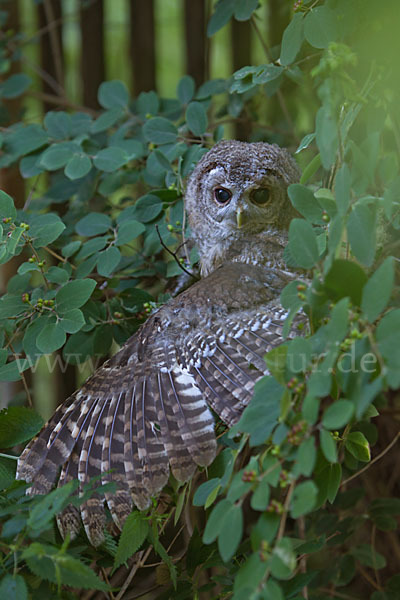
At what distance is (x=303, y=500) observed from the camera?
2.99 ft

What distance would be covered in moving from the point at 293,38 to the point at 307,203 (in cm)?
46

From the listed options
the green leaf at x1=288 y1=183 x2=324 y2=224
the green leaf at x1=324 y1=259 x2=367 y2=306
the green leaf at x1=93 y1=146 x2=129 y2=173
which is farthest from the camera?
the green leaf at x1=93 y1=146 x2=129 y2=173

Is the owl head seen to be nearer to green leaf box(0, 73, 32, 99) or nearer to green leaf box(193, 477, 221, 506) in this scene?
green leaf box(193, 477, 221, 506)

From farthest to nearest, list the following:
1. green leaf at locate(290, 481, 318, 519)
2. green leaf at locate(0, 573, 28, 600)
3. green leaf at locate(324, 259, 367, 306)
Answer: green leaf at locate(0, 573, 28, 600), green leaf at locate(324, 259, 367, 306), green leaf at locate(290, 481, 318, 519)

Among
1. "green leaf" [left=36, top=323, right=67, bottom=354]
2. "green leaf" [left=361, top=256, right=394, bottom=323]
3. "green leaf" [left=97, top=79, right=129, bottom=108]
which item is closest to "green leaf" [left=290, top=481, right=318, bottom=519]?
"green leaf" [left=361, top=256, right=394, bottom=323]

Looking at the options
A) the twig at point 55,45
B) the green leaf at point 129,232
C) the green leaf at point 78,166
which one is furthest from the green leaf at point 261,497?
the twig at point 55,45

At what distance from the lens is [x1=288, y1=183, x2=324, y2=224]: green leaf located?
4.09 ft

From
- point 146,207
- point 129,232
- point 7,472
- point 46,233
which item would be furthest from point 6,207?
point 7,472

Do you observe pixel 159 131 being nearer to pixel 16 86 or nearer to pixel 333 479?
pixel 16 86

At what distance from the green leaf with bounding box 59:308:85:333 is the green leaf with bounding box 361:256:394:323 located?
31.3 inches

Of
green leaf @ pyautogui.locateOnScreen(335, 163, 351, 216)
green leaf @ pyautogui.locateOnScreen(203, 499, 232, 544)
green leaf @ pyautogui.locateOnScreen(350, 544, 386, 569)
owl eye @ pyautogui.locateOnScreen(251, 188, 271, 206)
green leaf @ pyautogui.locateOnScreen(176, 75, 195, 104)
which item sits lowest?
green leaf @ pyautogui.locateOnScreen(350, 544, 386, 569)

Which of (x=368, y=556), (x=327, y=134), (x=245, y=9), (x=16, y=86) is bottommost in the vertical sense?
(x=368, y=556)

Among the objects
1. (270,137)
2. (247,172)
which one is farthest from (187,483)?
(270,137)

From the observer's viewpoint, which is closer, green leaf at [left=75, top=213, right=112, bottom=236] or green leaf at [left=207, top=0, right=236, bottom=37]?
green leaf at [left=75, top=213, right=112, bottom=236]
